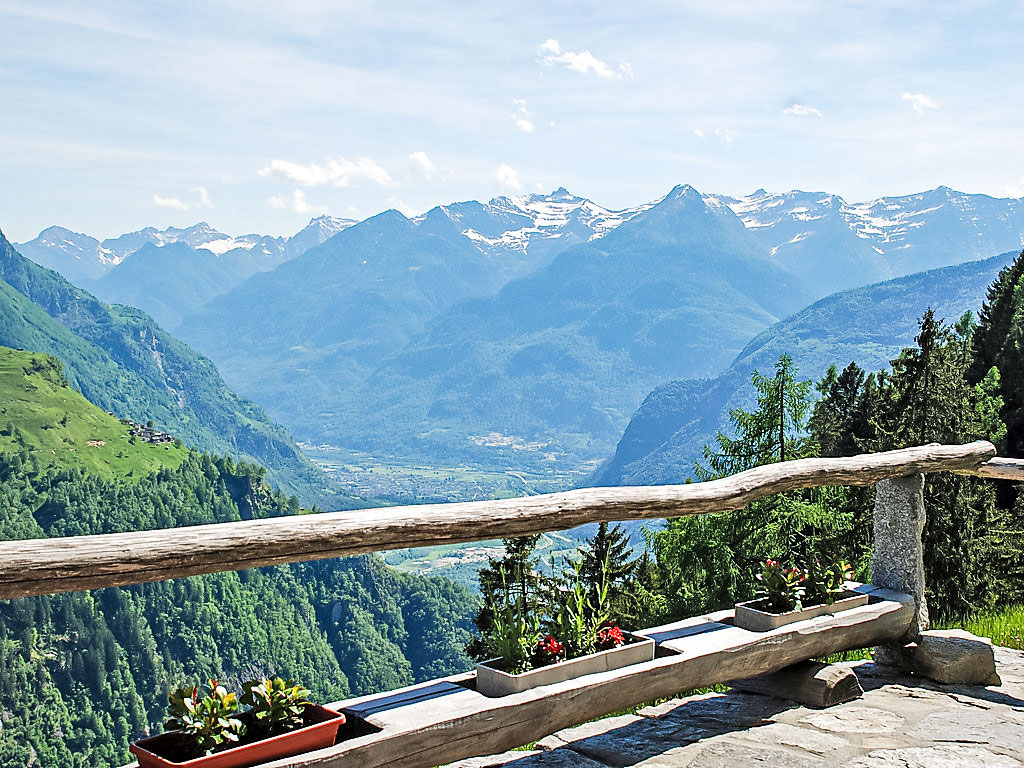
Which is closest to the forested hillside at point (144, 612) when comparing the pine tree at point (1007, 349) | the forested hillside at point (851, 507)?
the forested hillside at point (851, 507)

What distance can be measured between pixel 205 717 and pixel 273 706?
0.23 metres

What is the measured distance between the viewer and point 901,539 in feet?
19.4

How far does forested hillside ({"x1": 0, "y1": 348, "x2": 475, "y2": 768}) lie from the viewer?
285 feet

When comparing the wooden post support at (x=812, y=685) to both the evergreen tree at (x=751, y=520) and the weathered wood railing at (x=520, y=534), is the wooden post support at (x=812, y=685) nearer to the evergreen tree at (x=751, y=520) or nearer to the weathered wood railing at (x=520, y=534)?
the weathered wood railing at (x=520, y=534)

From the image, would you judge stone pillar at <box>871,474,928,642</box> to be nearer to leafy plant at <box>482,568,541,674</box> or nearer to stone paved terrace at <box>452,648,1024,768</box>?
stone paved terrace at <box>452,648,1024,768</box>

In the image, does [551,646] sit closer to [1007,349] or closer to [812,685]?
[812,685]

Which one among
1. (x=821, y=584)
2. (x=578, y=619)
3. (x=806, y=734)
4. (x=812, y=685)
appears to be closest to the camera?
(x=578, y=619)

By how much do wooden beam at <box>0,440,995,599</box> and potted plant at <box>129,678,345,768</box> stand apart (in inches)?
16.5

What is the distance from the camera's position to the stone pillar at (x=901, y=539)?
19.3 feet

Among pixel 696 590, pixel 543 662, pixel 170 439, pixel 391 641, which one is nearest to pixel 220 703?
pixel 543 662

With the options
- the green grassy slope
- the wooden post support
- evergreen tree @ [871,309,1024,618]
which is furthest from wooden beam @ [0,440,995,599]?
the green grassy slope

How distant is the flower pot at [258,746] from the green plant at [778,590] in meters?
2.55

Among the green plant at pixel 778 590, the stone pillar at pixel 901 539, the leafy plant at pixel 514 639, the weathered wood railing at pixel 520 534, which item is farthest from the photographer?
the stone pillar at pixel 901 539

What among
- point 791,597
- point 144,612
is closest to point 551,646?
point 791,597
